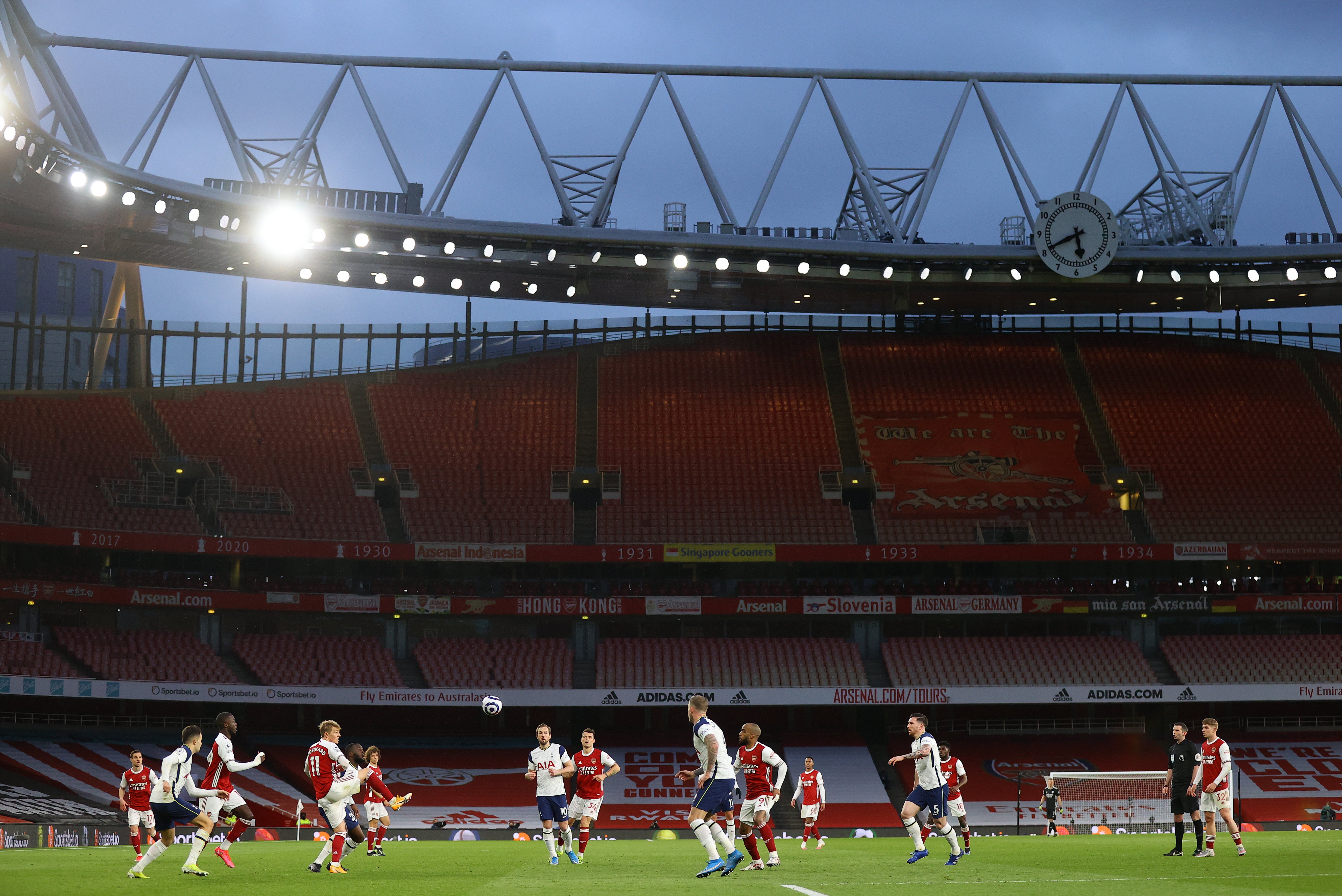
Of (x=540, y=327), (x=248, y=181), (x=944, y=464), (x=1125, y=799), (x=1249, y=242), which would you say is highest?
(x=1249, y=242)

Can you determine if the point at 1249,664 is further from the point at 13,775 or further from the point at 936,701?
the point at 13,775

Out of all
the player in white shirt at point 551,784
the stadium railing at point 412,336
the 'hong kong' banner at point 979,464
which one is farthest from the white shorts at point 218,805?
the stadium railing at point 412,336

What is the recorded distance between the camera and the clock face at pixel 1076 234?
3925 centimetres

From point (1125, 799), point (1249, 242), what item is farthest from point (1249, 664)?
point (1249, 242)

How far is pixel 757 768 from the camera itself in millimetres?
17656

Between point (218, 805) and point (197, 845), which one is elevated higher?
point (218, 805)

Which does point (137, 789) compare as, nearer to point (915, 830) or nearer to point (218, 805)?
point (218, 805)

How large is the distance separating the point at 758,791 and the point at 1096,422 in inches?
1549

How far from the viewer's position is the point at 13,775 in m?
37.2

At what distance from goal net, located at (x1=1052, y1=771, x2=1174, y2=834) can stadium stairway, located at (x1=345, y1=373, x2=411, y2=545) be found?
23.3 meters

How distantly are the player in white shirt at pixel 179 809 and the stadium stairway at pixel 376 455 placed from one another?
28091 mm

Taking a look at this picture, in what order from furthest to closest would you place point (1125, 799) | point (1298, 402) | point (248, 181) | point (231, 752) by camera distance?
point (1298, 402) → point (1125, 799) → point (248, 181) → point (231, 752)

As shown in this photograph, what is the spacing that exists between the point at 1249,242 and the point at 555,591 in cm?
9766

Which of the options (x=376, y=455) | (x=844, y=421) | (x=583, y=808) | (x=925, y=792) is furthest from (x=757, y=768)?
(x=844, y=421)
